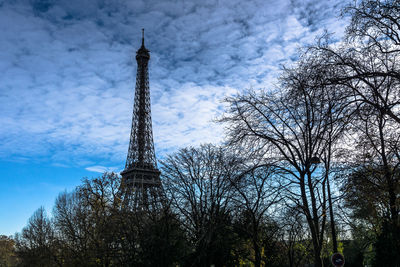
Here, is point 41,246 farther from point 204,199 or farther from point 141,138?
point 141,138

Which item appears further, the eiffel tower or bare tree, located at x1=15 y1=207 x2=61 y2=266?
the eiffel tower

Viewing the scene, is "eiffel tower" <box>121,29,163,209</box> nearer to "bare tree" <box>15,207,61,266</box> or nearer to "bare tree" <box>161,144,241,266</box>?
"bare tree" <box>15,207,61,266</box>

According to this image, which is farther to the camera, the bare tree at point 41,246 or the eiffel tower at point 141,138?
the eiffel tower at point 141,138

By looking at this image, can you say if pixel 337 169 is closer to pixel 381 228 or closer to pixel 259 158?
pixel 259 158

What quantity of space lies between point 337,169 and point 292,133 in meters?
2.25

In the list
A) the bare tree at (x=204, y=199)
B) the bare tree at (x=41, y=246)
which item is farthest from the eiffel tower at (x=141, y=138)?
the bare tree at (x=204, y=199)

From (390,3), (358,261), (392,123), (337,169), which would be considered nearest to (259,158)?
(337,169)

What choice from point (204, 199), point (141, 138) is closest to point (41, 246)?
point (204, 199)

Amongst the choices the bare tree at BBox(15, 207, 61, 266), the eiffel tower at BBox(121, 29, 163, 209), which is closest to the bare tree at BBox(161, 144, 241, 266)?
the bare tree at BBox(15, 207, 61, 266)

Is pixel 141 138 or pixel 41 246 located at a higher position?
pixel 141 138

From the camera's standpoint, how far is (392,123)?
1063 cm

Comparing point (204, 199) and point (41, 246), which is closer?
point (204, 199)

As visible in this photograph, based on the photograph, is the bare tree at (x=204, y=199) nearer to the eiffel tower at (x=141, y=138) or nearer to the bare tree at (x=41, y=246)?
the bare tree at (x=41, y=246)

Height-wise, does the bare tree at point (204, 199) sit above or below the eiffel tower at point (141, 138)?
below
